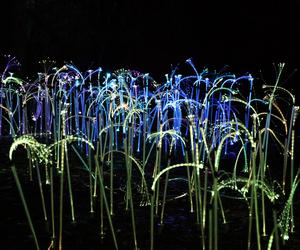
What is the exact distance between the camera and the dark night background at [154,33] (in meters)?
11.6

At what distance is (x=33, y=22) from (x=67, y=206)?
13.6 meters

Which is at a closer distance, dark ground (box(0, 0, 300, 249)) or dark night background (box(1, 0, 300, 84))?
dark ground (box(0, 0, 300, 249))

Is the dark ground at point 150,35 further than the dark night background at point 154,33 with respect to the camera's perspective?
No

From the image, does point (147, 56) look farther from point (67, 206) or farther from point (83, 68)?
point (67, 206)

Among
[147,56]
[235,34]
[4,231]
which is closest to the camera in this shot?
[4,231]

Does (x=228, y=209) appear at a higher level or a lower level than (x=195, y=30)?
lower

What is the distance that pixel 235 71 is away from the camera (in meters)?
12.0

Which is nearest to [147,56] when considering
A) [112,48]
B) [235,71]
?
[112,48]

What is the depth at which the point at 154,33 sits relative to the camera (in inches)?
593

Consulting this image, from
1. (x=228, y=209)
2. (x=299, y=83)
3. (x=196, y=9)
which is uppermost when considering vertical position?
(x=196, y=9)

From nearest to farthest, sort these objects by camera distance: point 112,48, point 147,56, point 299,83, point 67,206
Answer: point 67,206 < point 299,83 < point 147,56 < point 112,48

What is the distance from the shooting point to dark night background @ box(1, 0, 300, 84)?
1158 centimetres

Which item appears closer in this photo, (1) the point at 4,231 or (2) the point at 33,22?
(1) the point at 4,231

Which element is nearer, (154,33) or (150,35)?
(154,33)
